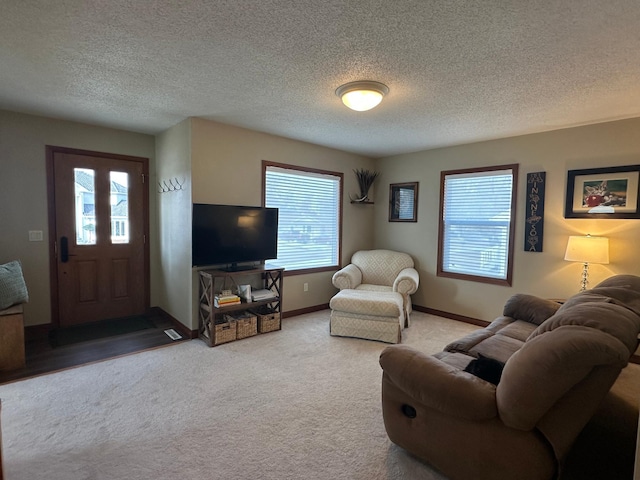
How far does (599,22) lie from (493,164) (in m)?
2.63

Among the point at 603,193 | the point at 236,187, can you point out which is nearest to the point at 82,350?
the point at 236,187

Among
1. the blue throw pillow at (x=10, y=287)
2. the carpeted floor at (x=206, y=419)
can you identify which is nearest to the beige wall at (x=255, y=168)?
the carpeted floor at (x=206, y=419)

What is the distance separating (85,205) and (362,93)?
3684 millimetres

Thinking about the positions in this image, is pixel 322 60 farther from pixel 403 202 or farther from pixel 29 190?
pixel 29 190

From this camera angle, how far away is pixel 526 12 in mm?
1694

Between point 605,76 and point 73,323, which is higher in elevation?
point 605,76

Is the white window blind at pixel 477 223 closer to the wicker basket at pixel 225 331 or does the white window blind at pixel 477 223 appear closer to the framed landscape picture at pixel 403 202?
the framed landscape picture at pixel 403 202

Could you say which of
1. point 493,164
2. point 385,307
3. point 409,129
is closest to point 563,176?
point 493,164

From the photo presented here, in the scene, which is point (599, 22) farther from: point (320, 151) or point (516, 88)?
point (320, 151)

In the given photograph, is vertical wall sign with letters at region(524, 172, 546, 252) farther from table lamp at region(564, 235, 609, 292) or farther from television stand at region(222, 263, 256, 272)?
television stand at region(222, 263, 256, 272)

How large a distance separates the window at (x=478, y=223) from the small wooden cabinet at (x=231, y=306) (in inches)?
98.8

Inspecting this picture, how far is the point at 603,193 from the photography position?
349 centimetres

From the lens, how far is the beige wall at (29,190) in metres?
3.55

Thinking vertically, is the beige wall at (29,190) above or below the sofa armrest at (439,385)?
above
